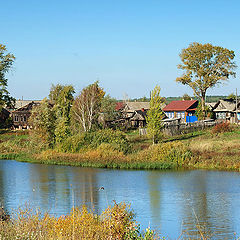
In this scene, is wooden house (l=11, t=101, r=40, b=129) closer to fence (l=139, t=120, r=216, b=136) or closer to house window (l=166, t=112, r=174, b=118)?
house window (l=166, t=112, r=174, b=118)

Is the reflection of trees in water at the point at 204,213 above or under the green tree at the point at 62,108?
under

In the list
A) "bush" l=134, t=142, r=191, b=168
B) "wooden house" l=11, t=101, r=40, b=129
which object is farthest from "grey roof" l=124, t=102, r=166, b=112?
"bush" l=134, t=142, r=191, b=168

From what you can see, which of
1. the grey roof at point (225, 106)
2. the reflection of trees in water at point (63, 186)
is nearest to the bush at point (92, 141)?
the reflection of trees in water at point (63, 186)

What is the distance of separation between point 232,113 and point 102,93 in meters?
26.1

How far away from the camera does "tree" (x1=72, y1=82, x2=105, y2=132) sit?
6438 cm

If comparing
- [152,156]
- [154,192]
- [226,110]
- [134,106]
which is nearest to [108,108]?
[134,106]

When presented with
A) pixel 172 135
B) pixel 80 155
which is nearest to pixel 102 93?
pixel 172 135

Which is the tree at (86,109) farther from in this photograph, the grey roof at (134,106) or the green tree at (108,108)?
the grey roof at (134,106)

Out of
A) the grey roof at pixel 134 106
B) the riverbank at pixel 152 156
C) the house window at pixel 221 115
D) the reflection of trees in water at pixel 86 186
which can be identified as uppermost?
the grey roof at pixel 134 106

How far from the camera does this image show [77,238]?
38.9 feet

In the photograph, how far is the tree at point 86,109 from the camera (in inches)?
2534

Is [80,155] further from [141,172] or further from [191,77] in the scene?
[191,77]

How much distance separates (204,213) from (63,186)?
38.6 ft

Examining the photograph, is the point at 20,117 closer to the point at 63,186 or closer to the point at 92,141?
the point at 92,141
